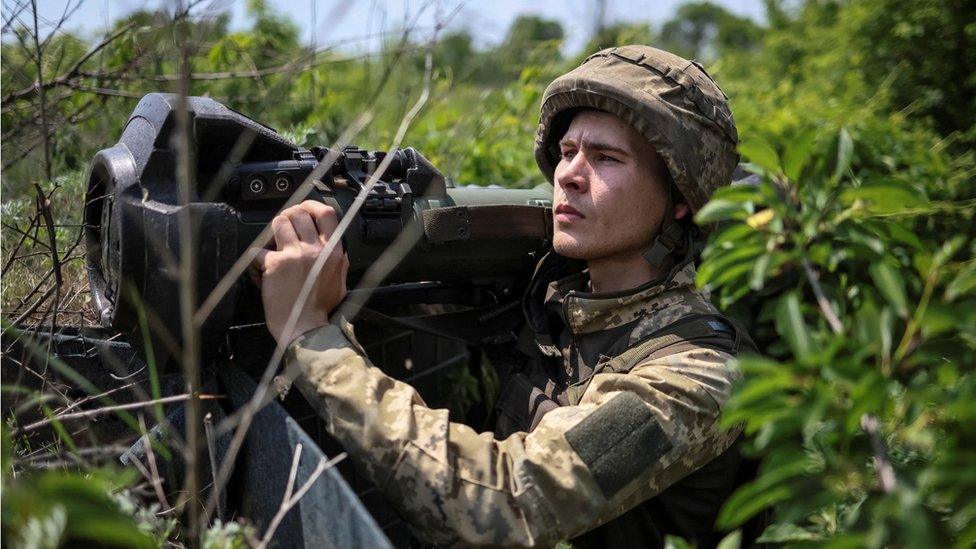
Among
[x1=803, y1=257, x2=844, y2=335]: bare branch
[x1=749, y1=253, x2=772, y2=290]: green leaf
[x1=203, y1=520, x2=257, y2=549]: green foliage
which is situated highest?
[x1=749, y1=253, x2=772, y2=290]: green leaf

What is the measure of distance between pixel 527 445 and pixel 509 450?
0.04 meters

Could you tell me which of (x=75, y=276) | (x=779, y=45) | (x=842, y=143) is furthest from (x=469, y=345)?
(x=779, y=45)

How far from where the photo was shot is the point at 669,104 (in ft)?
7.52

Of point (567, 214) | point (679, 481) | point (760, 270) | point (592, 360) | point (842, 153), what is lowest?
point (679, 481)

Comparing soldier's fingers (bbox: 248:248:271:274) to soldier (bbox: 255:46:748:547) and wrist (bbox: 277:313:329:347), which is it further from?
wrist (bbox: 277:313:329:347)

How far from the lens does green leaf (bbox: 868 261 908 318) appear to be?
44.4 inches

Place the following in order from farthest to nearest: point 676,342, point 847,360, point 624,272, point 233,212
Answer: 1. point 624,272
2. point 676,342
3. point 233,212
4. point 847,360

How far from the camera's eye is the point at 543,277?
255 centimetres

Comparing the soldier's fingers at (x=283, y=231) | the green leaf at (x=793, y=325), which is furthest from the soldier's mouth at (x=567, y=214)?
the green leaf at (x=793, y=325)

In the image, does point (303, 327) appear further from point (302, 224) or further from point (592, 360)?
point (592, 360)

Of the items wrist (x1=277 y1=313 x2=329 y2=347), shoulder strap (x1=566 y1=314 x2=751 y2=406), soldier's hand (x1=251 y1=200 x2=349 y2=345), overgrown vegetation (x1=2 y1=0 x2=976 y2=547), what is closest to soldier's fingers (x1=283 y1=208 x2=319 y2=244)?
soldier's hand (x1=251 y1=200 x2=349 y2=345)

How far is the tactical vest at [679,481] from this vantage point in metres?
Answer: 2.07

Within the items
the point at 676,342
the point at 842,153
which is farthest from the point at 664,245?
the point at 842,153

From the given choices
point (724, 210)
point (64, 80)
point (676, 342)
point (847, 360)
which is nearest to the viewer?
point (847, 360)
